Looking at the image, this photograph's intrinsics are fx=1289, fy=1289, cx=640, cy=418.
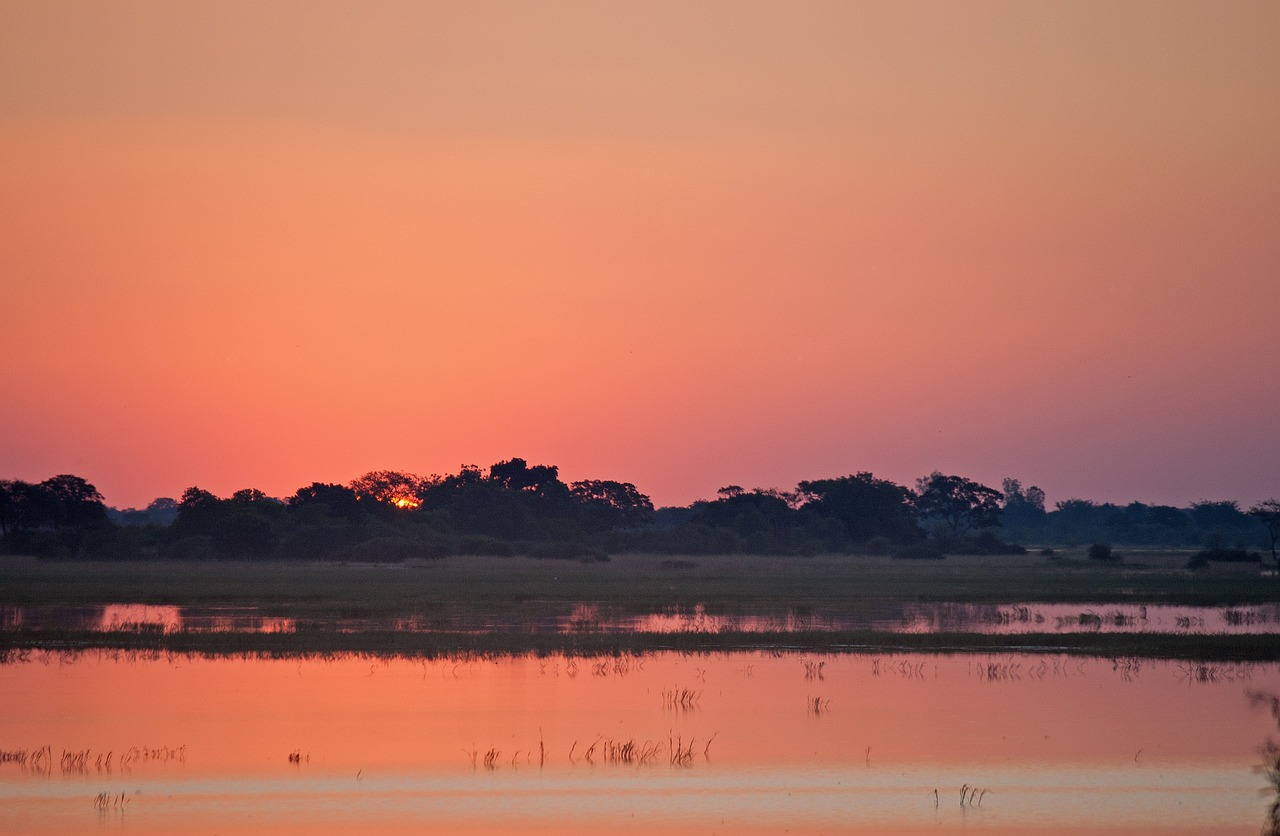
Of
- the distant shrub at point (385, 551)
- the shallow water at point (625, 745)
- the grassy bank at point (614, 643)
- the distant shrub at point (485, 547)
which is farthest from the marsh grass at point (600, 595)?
the distant shrub at point (385, 551)

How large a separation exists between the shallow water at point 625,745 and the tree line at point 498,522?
58.1 metres

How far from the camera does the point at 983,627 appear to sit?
3494cm

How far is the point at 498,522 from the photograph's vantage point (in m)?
100

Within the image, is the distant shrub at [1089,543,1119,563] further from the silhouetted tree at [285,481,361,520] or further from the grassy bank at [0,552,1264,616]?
the silhouetted tree at [285,481,361,520]

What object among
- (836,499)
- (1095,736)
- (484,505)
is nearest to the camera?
(1095,736)

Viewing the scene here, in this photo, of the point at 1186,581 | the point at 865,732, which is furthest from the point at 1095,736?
the point at 1186,581

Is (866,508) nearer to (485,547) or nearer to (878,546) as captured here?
(878,546)

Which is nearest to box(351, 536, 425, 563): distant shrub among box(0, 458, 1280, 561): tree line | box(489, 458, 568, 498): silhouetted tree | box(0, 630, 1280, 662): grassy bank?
box(0, 458, 1280, 561): tree line

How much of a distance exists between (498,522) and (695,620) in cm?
6475

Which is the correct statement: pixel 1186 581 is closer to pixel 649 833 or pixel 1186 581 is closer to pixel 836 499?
pixel 649 833

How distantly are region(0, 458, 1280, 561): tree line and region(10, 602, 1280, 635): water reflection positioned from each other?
135 ft

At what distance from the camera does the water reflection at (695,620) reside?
3325 cm

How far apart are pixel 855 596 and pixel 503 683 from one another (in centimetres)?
2661

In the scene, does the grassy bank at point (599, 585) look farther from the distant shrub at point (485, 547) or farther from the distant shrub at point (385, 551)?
the distant shrub at point (485, 547)
